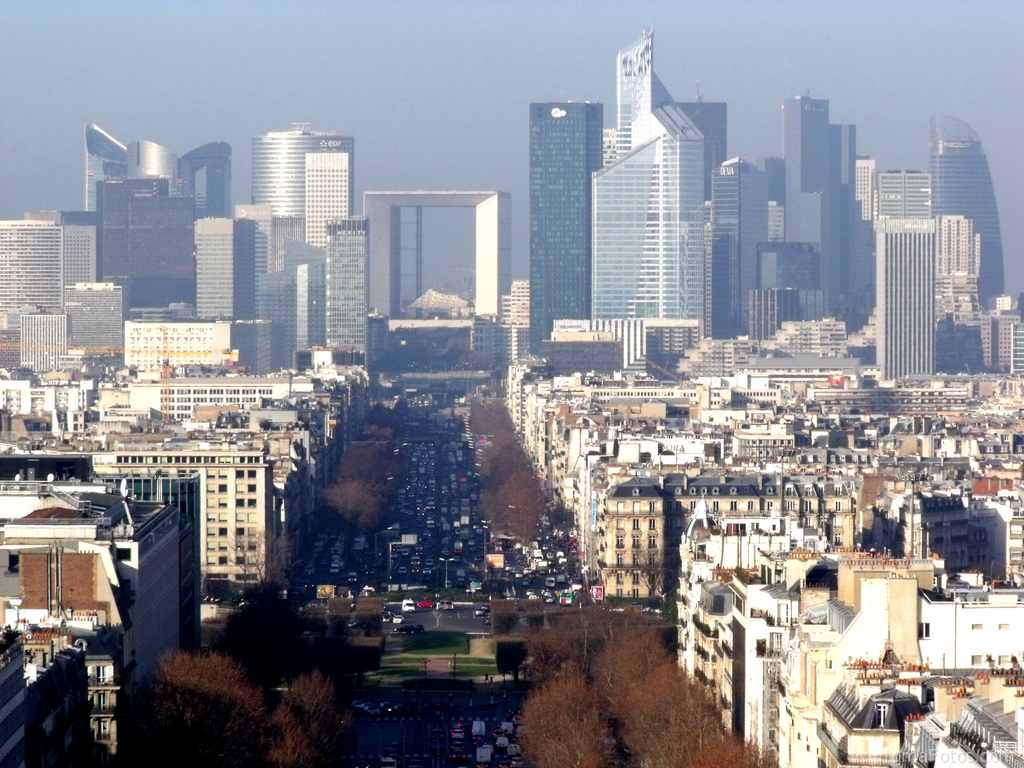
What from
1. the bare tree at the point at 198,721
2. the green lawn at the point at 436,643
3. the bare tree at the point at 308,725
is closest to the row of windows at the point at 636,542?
the green lawn at the point at 436,643

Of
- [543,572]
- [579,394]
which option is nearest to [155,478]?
[543,572]

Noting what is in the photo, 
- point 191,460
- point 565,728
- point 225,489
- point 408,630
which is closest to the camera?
point 565,728

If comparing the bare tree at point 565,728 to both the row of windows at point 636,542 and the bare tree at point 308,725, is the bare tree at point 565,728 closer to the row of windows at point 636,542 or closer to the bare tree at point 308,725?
the bare tree at point 308,725

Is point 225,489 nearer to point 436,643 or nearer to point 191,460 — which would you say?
point 191,460

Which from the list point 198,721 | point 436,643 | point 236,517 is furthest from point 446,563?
point 198,721

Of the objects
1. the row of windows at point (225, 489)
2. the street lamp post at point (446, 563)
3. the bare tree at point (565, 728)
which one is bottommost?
the street lamp post at point (446, 563)

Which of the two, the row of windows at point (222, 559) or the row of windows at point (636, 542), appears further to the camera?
the row of windows at point (222, 559)

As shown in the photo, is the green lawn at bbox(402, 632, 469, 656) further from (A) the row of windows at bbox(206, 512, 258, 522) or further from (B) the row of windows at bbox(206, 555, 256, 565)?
(A) the row of windows at bbox(206, 512, 258, 522)

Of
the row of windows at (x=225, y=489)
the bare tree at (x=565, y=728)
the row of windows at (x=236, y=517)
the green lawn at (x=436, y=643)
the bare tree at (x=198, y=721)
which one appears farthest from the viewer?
the row of windows at (x=225, y=489)

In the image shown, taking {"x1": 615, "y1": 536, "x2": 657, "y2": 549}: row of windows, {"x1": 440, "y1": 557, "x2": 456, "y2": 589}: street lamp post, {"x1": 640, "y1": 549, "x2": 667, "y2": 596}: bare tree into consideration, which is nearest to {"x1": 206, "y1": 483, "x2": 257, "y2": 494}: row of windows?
{"x1": 440, "y1": 557, "x2": 456, "y2": 589}: street lamp post
